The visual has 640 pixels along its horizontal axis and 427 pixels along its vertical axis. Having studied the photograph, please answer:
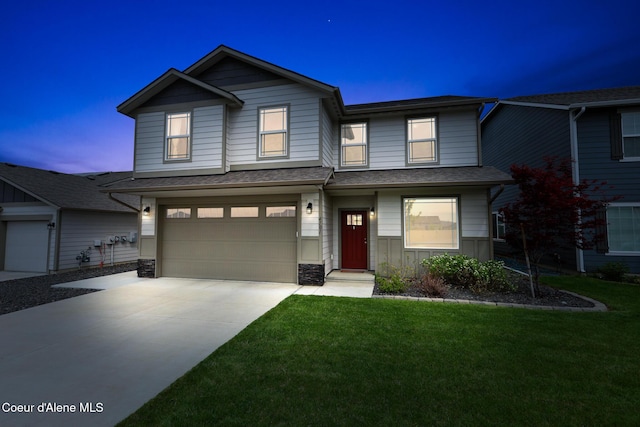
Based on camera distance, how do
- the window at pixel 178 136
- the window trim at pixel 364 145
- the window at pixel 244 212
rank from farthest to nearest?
the window trim at pixel 364 145 → the window at pixel 178 136 → the window at pixel 244 212

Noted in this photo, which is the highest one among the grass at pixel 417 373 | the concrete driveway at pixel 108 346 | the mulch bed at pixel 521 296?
the mulch bed at pixel 521 296

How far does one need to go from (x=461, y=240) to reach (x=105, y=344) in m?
8.62

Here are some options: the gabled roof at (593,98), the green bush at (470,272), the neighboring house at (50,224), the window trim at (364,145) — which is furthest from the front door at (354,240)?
the neighboring house at (50,224)

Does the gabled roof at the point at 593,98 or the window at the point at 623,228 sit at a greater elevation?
the gabled roof at the point at 593,98

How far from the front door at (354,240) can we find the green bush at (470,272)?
2.17m

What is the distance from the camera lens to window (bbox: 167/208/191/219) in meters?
9.25

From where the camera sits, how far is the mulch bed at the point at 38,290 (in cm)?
628

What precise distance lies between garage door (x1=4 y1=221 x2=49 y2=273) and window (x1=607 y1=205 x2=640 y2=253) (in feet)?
65.5

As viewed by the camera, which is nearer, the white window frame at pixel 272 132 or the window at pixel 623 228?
the white window frame at pixel 272 132

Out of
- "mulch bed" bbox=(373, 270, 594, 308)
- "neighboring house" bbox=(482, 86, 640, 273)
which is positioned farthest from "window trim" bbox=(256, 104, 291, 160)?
"neighboring house" bbox=(482, 86, 640, 273)

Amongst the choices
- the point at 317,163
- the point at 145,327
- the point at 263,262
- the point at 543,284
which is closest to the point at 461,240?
the point at 543,284

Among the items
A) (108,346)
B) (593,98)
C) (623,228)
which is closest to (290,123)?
(108,346)

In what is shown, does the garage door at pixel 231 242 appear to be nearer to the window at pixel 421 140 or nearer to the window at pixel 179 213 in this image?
the window at pixel 179 213

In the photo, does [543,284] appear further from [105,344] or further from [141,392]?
[105,344]
